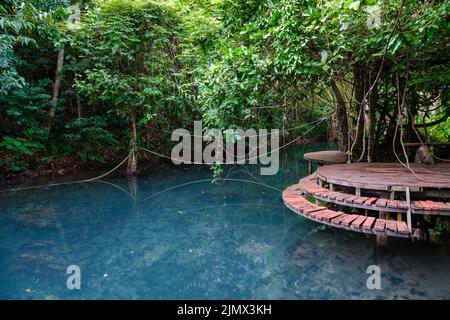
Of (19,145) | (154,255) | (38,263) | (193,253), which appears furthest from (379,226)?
(19,145)

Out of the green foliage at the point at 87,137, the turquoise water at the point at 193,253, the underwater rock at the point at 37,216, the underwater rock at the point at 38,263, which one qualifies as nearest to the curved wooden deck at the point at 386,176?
the turquoise water at the point at 193,253

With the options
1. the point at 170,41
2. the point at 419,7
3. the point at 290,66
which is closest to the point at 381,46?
the point at 419,7

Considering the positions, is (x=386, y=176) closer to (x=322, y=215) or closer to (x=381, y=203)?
(x=381, y=203)

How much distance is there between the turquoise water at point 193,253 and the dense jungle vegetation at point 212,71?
167 cm

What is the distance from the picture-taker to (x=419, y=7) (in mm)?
3783

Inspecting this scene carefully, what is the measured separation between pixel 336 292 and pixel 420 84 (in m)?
3.93

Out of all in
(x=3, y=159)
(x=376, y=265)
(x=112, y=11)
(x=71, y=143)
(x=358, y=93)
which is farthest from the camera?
(x=71, y=143)

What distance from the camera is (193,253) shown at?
4160 mm

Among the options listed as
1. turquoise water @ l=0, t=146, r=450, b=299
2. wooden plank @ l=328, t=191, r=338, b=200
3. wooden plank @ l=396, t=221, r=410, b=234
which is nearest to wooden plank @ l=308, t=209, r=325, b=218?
wooden plank @ l=328, t=191, r=338, b=200

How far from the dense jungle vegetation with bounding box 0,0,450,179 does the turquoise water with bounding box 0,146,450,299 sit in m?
1.67

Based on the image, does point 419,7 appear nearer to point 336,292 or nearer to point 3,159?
point 336,292

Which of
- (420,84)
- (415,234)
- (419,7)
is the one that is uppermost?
(419,7)

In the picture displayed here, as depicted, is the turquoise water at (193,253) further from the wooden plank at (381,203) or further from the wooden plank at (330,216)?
the wooden plank at (381,203)

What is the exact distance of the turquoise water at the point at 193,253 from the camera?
10.6ft
